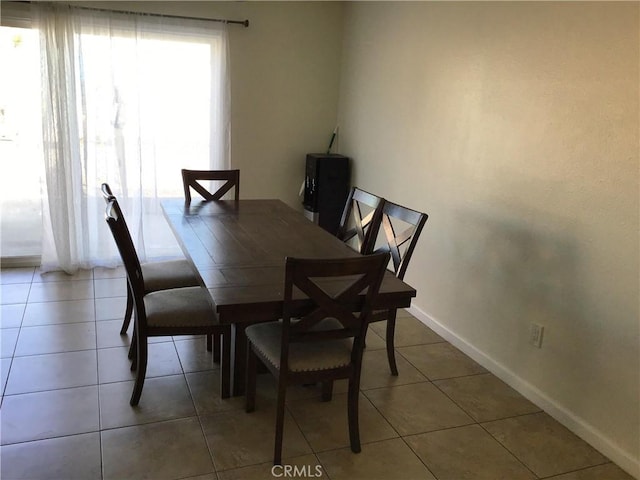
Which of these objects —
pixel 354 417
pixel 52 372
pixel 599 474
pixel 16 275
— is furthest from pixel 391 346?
pixel 16 275

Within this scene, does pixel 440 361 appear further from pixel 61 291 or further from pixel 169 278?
pixel 61 291

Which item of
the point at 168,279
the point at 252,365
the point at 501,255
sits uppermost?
the point at 501,255

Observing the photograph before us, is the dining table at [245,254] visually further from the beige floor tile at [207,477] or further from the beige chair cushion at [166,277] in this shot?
the beige floor tile at [207,477]

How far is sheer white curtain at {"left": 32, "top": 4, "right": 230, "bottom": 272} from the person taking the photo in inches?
154

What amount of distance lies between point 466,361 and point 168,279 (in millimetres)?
1773

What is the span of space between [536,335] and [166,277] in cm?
197

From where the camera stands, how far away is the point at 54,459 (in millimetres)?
2018

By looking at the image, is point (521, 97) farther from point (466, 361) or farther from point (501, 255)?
point (466, 361)

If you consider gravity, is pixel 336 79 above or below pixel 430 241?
above

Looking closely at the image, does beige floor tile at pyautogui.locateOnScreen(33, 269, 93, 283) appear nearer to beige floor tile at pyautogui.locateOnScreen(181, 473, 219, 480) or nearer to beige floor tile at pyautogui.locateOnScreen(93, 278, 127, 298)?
beige floor tile at pyautogui.locateOnScreen(93, 278, 127, 298)

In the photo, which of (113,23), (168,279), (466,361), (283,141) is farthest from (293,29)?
(466,361)

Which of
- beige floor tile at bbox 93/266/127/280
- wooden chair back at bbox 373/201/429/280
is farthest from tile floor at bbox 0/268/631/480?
beige floor tile at bbox 93/266/127/280

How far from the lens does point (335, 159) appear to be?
4500mm

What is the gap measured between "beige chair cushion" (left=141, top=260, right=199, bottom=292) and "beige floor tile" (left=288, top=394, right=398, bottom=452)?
2.97ft
